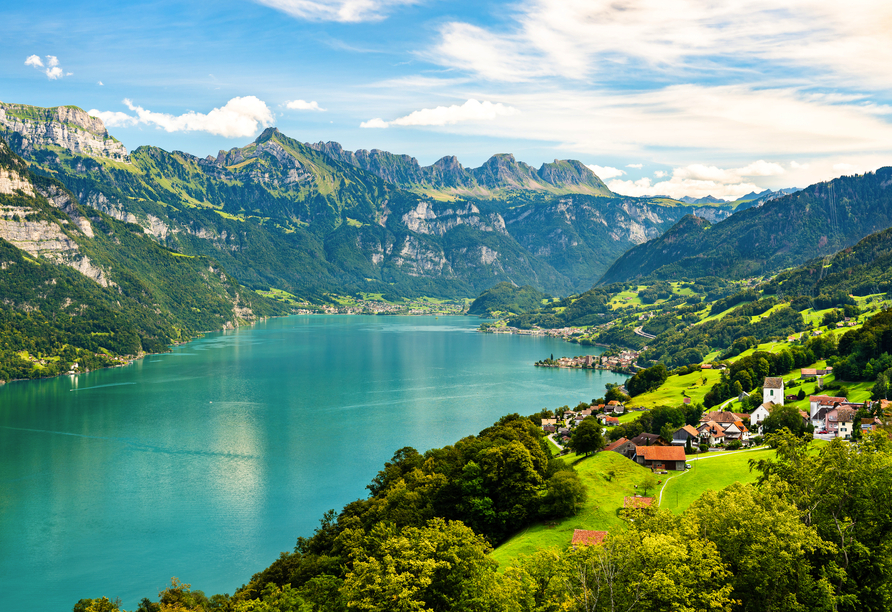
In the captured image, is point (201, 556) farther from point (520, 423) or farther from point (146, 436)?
point (146, 436)

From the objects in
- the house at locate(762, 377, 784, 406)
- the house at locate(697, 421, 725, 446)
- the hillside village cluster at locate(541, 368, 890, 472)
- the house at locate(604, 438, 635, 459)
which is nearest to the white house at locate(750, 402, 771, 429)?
the hillside village cluster at locate(541, 368, 890, 472)

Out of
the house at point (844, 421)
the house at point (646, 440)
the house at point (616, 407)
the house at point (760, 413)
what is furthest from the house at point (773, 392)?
the house at point (616, 407)

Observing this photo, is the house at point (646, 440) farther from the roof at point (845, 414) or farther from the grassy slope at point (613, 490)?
the roof at point (845, 414)

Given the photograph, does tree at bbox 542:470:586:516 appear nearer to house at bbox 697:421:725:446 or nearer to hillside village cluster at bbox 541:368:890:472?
hillside village cluster at bbox 541:368:890:472

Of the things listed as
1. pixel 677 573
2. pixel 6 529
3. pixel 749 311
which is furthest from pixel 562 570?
pixel 749 311

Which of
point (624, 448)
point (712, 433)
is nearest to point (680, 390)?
point (712, 433)

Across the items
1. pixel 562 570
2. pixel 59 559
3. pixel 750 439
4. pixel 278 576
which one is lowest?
pixel 59 559

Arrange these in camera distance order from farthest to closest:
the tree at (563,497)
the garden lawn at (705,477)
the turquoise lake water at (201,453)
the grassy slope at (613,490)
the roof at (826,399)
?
the roof at (826,399) → the turquoise lake water at (201,453) → the tree at (563,497) → the garden lawn at (705,477) → the grassy slope at (613,490)
